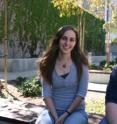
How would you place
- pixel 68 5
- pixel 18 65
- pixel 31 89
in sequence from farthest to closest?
1. pixel 18 65
2. pixel 68 5
3. pixel 31 89

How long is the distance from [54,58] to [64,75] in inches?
9.4

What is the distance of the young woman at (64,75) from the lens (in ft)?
14.7

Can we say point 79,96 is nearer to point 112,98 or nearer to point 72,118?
point 72,118

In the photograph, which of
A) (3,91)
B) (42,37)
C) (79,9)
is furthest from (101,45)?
(3,91)

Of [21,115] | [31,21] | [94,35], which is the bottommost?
[21,115]

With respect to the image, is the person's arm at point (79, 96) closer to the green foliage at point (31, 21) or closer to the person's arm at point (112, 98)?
the person's arm at point (112, 98)

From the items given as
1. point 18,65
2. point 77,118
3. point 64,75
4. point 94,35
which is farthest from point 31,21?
point 77,118

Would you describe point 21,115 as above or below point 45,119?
below

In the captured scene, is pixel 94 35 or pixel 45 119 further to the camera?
pixel 94 35

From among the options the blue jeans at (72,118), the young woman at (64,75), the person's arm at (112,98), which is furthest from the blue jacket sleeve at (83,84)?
the person's arm at (112,98)

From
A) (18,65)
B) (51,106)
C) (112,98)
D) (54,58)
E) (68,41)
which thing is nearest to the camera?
(112,98)

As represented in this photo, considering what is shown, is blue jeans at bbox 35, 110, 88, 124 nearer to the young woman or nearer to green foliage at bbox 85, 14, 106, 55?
the young woman

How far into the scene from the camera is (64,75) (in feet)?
15.0

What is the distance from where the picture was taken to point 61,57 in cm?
466
